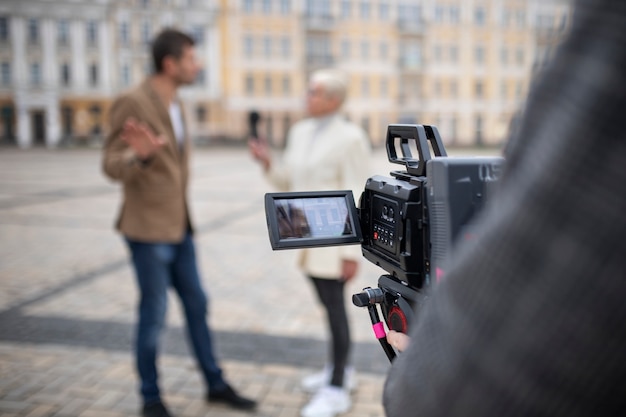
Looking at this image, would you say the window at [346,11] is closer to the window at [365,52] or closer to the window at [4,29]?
the window at [365,52]

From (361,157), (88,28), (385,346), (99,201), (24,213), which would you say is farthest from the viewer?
(88,28)

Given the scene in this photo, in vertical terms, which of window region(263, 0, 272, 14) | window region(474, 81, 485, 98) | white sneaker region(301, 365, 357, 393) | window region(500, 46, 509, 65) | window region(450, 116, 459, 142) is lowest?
window region(450, 116, 459, 142)

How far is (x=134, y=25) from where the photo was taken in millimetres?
47688

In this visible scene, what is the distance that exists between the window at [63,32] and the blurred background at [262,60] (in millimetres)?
78

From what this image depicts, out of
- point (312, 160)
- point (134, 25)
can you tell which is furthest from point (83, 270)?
point (134, 25)

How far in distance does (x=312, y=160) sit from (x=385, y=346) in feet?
7.09

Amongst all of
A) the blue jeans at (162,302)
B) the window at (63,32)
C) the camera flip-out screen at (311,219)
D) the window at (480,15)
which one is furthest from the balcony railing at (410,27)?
the camera flip-out screen at (311,219)

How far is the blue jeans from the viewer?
3018 millimetres

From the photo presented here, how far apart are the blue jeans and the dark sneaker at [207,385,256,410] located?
34 millimetres

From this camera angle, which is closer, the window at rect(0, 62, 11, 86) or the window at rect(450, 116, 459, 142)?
the window at rect(0, 62, 11, 86)

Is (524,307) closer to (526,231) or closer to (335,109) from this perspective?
(526,231)

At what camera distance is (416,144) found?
113cm

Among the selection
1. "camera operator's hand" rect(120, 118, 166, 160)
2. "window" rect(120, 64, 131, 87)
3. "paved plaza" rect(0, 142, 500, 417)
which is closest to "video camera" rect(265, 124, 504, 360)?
"paved plaza" rect(0, 142, 500, 417)

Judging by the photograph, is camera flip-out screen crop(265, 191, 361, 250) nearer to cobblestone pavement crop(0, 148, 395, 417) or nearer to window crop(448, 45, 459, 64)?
cobblestone pavement crop(0, 148, 395, 417)
